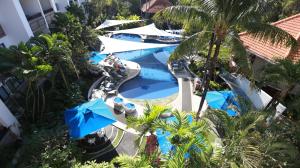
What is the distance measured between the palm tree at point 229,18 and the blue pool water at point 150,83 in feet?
33.4

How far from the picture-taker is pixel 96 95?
18391 mm

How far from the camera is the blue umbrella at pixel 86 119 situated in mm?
11720

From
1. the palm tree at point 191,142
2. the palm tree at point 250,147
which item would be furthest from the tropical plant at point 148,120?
the palm tree at point 250,147

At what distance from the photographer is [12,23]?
16.2m

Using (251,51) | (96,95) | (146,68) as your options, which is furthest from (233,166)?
(146,68)

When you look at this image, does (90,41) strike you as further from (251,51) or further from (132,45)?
(251,51)

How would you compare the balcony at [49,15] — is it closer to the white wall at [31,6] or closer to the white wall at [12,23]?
the white wall at [31,6]

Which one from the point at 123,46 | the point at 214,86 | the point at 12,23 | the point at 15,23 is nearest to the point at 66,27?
the point at 15,23

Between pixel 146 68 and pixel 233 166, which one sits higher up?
pixel 233 166

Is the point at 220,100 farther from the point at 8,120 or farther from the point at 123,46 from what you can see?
the point at 8,120

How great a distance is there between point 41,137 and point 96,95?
7666 millimetres

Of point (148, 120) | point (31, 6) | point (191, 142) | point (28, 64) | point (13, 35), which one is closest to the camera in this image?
point (191, 142)

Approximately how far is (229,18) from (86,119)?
404 inches

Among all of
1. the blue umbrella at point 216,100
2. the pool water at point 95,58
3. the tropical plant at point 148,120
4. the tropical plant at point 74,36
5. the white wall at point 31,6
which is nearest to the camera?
the tropical plant at point 148,120
